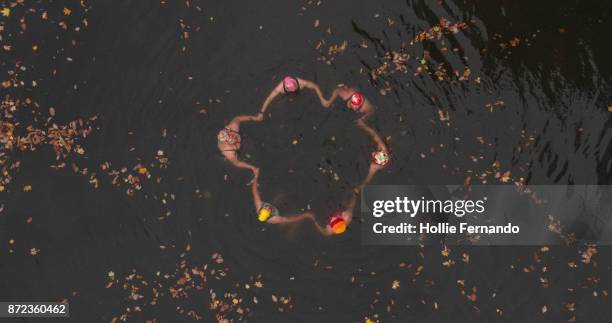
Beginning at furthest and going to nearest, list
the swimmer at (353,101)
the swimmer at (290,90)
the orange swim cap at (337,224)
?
1. the swimmer at (290,90)
2. the swimmer at (353,101)
3. the orange swim cap at (337,224)

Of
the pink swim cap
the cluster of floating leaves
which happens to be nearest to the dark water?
the cluster of floating leaves

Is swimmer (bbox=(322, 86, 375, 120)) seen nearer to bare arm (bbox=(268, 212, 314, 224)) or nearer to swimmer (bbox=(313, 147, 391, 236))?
swimmer (bbox=(313, 147, 391, 236))

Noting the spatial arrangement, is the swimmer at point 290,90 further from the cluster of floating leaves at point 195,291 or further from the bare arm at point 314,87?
the cluster of floating leaves at point 195,291

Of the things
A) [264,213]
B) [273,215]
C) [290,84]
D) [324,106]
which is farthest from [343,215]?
[290,84]

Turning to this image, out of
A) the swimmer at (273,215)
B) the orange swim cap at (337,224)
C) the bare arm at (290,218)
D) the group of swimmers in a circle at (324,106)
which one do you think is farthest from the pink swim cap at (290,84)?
the orange swim cap at (337,224)

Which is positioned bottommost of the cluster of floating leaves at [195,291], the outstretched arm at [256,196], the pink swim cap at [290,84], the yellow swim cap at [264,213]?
the cluster of floating leaves at [195,291]

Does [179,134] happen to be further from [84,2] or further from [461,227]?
[461,227]

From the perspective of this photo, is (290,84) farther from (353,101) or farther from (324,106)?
(353,101)
